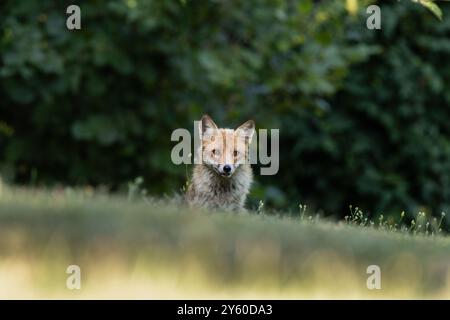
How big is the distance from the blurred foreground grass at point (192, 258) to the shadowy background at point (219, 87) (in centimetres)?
714

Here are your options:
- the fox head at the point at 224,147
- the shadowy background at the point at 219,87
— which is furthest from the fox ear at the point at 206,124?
the shadowy background at the point at 219,87

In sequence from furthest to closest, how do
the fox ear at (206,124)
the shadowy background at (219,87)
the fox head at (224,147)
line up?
1. the shadowy background at (219,87)
2. the fox ear at (206,124)
3. the fox head at (224,147)

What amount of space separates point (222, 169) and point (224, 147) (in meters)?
0.19

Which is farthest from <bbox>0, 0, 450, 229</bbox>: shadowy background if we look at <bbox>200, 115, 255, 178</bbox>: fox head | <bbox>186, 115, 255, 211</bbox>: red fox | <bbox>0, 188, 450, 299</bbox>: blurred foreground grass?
<bbox>0, 188, 450, 299</bbox>: blurred foreground grass

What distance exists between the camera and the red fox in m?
8.01

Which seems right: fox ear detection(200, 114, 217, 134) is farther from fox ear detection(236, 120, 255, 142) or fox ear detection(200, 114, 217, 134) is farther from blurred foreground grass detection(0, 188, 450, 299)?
blurred foreground grass detection(0, 188, 450, 299)

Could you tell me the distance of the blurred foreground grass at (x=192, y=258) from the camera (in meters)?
4.59

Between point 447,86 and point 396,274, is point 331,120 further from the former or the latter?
point 396,274

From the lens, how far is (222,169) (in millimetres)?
7926

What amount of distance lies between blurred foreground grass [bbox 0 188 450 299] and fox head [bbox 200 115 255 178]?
2.08m

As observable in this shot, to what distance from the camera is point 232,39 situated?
15.5 m

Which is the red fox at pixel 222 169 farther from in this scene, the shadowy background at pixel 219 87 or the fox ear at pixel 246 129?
the shadowy background at pixel 219 87

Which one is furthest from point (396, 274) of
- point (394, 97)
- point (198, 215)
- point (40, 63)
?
point (394, 97)

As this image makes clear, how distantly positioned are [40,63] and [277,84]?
144 inches
